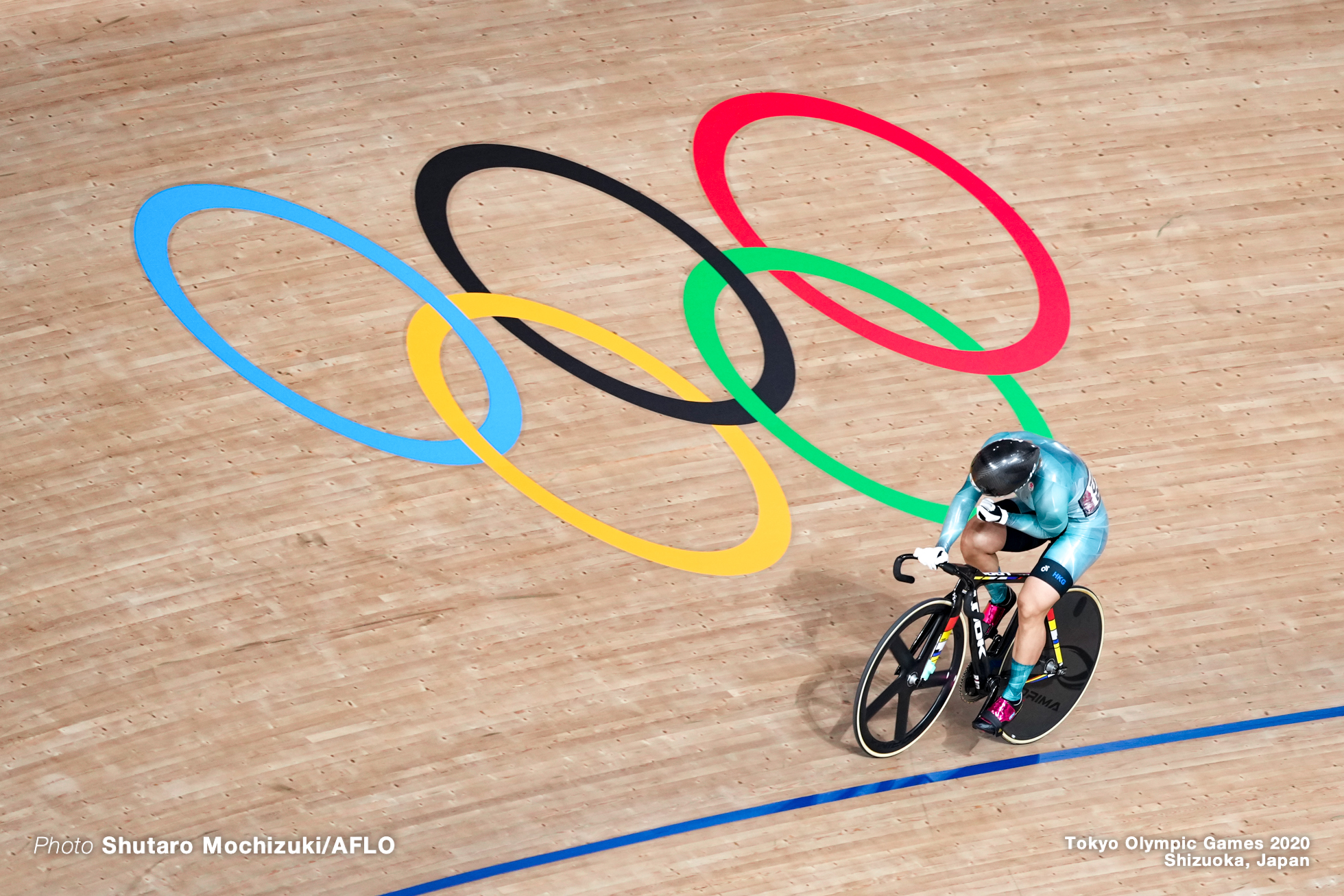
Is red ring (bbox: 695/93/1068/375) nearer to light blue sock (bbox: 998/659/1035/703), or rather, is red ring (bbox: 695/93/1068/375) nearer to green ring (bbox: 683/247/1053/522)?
green ring (bbox: 683/247/1053/522)

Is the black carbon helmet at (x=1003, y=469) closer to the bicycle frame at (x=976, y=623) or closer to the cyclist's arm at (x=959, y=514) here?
the cyclist's arm at (x=959, y=514)

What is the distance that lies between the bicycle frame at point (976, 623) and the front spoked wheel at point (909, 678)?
0.01 meters

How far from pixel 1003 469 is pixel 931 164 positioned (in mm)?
2911

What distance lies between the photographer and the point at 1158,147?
18.9 ft

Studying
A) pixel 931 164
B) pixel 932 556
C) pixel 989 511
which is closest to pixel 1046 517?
pixel 989 511

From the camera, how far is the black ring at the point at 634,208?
16.2ft

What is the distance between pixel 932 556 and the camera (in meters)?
3.30

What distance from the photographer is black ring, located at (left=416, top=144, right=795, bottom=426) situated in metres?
4.93

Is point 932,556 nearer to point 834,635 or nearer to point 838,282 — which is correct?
point 834,635

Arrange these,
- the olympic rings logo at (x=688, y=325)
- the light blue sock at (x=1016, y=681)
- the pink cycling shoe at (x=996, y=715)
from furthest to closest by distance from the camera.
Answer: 1. the olympic rings logo at (x=688, y=325)
2. the pink cycling shoe at (x=996, y=715)
3. the light blue sock at (x=1016, y=681)

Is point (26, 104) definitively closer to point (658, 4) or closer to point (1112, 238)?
point (658, 4)

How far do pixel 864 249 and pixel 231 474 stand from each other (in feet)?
10.3

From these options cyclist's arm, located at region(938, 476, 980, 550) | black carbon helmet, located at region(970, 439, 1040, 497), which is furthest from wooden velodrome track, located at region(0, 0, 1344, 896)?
black carbon helmet, located at region(970, 439, 1040, 497)

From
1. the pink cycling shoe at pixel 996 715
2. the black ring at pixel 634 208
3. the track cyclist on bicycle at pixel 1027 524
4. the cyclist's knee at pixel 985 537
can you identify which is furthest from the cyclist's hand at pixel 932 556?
the black ring at pixel 634 208
